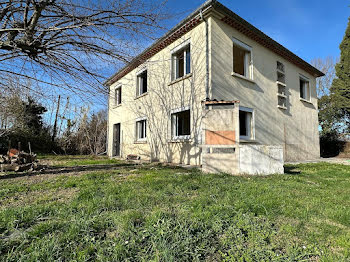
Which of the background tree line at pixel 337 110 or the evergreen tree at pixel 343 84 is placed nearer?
the background tree line at pixel 337 110

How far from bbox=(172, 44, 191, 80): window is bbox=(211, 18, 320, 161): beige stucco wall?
4.58 feet

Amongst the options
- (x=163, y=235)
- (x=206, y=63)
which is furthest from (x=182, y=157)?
(x=163, y=235)

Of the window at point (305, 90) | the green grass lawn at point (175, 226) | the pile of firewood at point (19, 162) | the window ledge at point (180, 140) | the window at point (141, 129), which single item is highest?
the window at point (305, 90)

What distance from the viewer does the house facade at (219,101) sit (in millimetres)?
5496

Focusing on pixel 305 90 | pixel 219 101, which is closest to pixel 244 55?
pixel 219 101

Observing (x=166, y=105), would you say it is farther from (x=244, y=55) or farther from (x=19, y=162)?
(x=19, y=162)

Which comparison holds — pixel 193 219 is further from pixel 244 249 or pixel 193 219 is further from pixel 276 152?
pixel 276 152

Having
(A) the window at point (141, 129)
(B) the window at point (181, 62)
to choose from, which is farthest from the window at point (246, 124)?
(A) the window at point (141, 129)

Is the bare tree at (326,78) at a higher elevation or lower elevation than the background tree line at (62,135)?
higher

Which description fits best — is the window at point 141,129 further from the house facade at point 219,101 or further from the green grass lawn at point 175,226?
the green grass lawn at point 175,226

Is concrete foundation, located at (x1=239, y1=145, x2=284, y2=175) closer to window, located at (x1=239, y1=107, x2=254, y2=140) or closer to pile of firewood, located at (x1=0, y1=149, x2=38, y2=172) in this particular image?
window, located at (x1=239, y1=107, x2=254, y2=140)

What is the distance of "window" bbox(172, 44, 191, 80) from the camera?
316 inches

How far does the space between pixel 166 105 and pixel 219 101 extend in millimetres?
3535

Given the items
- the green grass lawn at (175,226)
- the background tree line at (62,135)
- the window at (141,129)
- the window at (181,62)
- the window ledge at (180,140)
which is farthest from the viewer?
the background tree line at (62,135)
